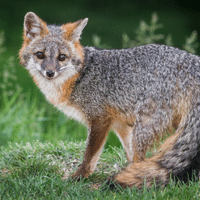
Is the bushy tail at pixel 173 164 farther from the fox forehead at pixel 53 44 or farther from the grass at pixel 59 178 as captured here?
the fox forehead at pixel 53 44

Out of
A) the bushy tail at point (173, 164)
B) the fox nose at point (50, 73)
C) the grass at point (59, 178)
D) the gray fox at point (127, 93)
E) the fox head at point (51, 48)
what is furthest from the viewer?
the fox head at point (51, 48)

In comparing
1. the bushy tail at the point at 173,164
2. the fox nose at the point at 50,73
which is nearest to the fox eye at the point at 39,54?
the fox nose at the point at 50,73

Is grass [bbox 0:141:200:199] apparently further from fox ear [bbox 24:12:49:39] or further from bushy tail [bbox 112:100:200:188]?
fox ear [bbox 24:12:49:39]

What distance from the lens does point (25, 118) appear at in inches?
240

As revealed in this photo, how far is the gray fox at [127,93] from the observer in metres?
3.72

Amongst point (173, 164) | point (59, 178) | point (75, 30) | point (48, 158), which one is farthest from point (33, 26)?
point (173, 164)

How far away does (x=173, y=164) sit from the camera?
365cm

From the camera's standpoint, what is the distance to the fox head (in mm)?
4348

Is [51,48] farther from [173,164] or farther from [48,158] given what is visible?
[173,164]

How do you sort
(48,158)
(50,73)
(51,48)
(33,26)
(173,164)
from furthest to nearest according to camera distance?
(48,158) < (33,26) < (51,48) < (50,73) < (173,164)

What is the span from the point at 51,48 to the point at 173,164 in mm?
2133

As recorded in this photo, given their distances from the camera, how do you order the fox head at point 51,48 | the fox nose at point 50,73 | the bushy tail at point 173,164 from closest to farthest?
A: the bushy tail at point 173,164
the fox nose at point 50,73
the fox head at point 51,48

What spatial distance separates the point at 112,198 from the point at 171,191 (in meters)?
0.62

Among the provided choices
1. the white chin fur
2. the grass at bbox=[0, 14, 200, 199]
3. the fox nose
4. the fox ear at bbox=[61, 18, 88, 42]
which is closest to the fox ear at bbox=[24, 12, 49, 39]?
the fox ear at bbox=[61, 18, 88, 42]
